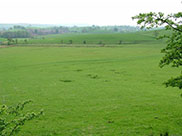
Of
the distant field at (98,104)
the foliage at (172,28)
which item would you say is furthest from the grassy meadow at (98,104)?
the foliage at (172,28)

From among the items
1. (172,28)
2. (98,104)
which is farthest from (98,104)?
(172,28)

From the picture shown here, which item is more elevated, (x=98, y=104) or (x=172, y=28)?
(x=172, y=28)

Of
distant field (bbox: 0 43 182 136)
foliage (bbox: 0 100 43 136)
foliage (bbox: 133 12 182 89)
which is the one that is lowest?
distant field (bbox: 0 43 182 136)

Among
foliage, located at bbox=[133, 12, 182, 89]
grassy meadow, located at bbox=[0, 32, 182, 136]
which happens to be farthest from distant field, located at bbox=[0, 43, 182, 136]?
foliage, located at bbox=[133, 12, 182, 89]

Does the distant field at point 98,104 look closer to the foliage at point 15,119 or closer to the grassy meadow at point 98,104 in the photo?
the grassy meadow at point 98,104

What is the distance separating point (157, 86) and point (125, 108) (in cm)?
1136

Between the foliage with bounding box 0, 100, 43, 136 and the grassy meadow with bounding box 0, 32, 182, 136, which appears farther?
the grassy meadow with bounding box 0, 32, 182, 136

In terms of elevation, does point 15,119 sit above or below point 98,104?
above

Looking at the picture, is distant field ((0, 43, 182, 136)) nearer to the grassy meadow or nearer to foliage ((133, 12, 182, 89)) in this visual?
the grassy meadow

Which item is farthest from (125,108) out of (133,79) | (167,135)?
(133,79)

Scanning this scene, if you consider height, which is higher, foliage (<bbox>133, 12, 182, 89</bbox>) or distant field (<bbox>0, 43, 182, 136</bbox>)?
foliage (<bbox>133, 12, 182, 89</bbox>)

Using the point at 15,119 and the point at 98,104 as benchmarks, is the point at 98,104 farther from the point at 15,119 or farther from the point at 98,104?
the point at 15,119

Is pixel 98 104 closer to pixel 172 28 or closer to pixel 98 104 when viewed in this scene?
pixel 98 104

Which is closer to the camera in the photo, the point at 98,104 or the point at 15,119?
the point at 15,119
